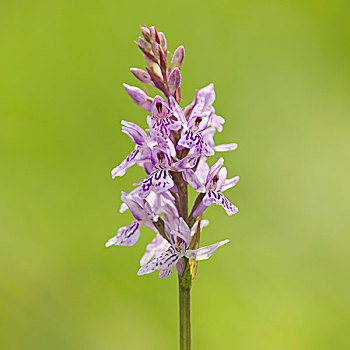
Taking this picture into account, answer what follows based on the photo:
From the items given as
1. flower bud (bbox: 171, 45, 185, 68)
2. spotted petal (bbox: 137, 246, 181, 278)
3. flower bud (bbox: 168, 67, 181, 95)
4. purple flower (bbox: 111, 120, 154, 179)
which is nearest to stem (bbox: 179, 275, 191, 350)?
spotted petal (bbox: 137, 246, 181, 278)

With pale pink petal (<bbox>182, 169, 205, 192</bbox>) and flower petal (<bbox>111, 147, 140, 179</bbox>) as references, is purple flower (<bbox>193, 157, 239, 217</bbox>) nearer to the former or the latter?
pale pink petal (<bbox>182, 169, 205, 192</bbox>)

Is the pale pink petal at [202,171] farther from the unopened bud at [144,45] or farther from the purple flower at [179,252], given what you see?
the unopened bud at [144,45]

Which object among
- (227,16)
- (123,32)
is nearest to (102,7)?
(123,32)

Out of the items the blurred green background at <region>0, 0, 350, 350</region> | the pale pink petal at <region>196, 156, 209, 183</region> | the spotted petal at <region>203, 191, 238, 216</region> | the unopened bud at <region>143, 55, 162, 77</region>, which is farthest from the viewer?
the blurred green background at <region>0, 0, 350, 350</region>

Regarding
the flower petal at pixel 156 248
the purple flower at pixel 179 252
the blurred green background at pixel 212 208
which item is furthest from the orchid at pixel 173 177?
the blurred green background at pixel 212 208

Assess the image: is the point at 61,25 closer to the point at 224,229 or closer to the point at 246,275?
the point at 224,229

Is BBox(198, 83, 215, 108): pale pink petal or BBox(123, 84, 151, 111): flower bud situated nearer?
BBox(123, 84, 151, 111): flower bud

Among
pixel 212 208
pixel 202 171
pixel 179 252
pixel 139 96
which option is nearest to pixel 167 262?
pixel 179 252
